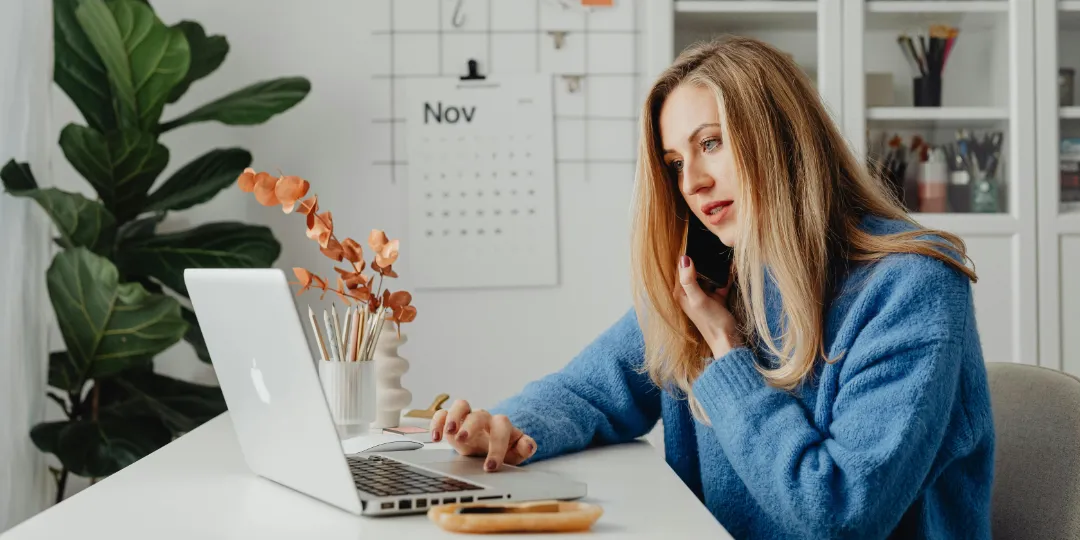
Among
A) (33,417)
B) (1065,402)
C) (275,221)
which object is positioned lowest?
(33,417)

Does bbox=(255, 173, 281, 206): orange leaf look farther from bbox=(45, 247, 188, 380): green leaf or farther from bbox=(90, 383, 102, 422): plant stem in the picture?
bbox=(90, 383, 102, 422): plant stem

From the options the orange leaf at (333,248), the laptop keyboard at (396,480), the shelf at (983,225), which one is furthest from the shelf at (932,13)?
the laptop keyboard at (396,480)

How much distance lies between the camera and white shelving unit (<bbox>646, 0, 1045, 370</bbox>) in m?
2.56

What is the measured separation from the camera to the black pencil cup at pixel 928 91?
2637 mm

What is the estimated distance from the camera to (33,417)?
86.2 inches

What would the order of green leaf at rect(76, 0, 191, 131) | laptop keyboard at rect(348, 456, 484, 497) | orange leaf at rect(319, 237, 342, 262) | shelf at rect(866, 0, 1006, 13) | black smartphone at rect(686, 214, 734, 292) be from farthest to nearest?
shelf at rect(866, 0, 1006, 13)
green leaf at rect(76, 0, 191, 131)
black smartphone at rect(686, 214, 734, 292)
orange leaf at rect(319, 237, 342, 262)
laptop keyboard at rect(348, 456, 484, 497)

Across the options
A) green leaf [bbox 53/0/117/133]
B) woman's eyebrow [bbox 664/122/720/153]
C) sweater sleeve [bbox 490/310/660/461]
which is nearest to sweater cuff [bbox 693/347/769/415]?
sweater sleeve [bbox 490/310/660/461]

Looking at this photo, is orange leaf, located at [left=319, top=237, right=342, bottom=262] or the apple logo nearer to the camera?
the apple logo

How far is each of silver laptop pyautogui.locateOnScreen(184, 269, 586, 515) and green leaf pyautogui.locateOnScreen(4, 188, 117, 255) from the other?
1.23 metres

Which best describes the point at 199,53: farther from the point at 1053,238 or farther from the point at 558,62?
the point at 1053,238

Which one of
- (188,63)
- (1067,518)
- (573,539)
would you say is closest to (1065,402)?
(1067,518)

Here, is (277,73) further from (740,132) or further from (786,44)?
(740,132)

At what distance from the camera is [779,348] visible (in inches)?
51.9

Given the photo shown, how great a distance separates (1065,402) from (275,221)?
6.81 ft
